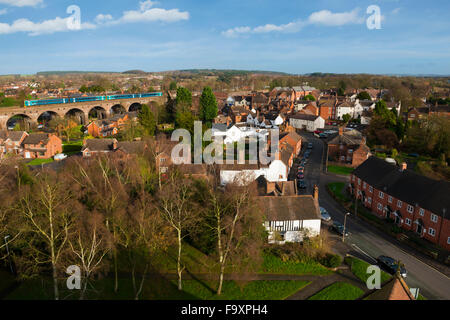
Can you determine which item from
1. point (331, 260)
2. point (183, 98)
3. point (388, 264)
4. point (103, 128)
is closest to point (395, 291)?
point (331, 260)

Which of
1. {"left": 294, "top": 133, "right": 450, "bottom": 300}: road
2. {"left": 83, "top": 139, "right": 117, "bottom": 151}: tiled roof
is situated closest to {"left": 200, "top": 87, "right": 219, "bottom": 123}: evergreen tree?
{"left": 83, "top": 139, "right": 117, "bottom": 151}: tiled roof

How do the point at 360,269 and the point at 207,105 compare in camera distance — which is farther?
the point at 207,105

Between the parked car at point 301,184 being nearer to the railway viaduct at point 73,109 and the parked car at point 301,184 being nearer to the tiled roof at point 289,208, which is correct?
the tiled roof at point 289,208

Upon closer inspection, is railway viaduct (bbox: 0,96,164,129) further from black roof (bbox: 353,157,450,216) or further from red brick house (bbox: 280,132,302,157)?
black roof (bbox: 353,157,450,216)

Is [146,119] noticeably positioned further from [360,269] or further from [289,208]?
[360,269]

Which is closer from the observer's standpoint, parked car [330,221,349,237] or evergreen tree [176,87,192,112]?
parked car [330,221,349,237]

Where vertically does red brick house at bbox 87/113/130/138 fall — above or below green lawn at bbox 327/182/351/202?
above

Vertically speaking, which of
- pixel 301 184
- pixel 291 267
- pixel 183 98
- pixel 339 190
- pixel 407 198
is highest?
pixel 183 98
